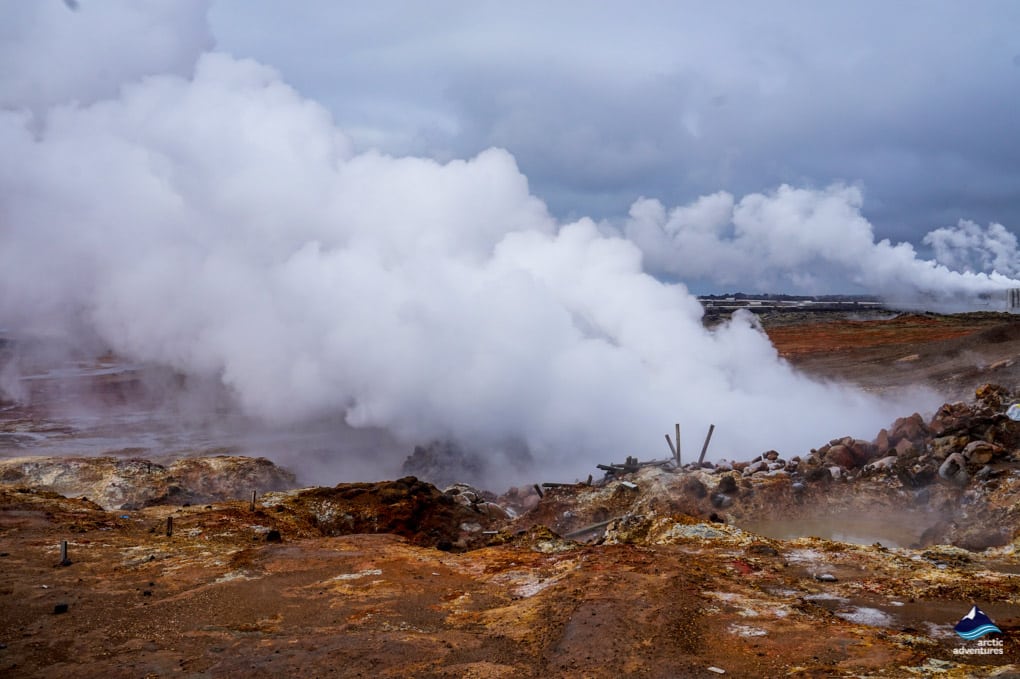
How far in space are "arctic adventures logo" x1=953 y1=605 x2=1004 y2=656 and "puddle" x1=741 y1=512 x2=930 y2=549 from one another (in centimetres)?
596

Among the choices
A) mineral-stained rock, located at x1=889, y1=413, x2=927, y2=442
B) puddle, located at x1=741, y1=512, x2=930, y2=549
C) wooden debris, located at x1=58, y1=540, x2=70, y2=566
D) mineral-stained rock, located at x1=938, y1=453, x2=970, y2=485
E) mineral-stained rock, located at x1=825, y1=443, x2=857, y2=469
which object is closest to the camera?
wooden debris, located at x1=58, y1=540, x2=70, y2=566

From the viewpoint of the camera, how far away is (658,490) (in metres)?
14.6

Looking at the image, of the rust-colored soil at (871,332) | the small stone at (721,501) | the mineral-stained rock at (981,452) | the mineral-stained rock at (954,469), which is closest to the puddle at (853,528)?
the small stone at (721,501)

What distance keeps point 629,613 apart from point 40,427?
2693 centimetres

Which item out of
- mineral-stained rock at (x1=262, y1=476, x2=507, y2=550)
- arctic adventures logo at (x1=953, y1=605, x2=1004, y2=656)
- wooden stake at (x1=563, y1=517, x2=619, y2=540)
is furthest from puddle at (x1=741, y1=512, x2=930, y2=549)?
arctic adventures logo at (x1=953, y1=605, x2=1004, y2=656)

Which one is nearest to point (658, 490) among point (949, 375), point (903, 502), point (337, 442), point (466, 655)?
point (903, 502)

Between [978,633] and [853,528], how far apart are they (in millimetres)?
7239

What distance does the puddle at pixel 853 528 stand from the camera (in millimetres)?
12023

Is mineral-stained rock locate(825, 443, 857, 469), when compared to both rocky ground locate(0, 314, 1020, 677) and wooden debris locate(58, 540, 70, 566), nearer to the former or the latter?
rocky ground locate(0, 314, 1020, 677)

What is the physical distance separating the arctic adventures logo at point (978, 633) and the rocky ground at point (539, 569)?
5 cm

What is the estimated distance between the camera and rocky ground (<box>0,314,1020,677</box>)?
632 cm

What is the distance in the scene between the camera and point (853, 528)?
1280cm

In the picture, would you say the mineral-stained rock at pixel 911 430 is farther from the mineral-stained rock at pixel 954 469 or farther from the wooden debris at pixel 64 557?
the wooden debris at pixel 64 557

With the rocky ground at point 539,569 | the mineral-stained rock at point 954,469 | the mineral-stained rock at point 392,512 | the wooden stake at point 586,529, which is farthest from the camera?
the mineral-stained rock at point 392,512
